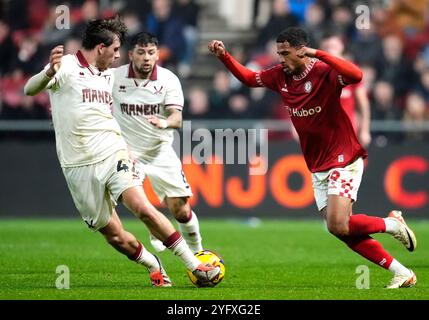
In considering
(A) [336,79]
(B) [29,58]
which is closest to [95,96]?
(A) [336,79]

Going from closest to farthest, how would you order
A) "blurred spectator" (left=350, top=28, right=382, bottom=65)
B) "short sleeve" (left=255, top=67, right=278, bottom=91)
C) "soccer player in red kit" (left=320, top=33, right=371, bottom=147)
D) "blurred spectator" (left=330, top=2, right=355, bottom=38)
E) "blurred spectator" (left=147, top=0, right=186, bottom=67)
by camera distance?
"short sleeve" (left=255, top=67, right=278, bottom=91), "soccer player in red kit" (left=320, top=33, right=371, bottom=147), "blurred spectator" (left=350, top=28, right=382, bottom=65), "blurred spectator" (left=330, top=2, right=355, bottom=38), "blurred spectator" (left=147, top=0, right=186, bottom=67)

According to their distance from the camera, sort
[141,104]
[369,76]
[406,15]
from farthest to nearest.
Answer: [406,15] → [369,76] → [141,104]

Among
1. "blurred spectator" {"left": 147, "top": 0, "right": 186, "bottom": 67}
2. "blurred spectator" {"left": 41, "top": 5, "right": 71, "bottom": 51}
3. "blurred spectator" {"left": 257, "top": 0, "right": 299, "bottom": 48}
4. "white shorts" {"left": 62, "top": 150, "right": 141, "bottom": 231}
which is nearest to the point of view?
"white shorts" {"left": 62, "top": 150, "right": 141, "bottom": 231}

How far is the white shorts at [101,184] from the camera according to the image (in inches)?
373

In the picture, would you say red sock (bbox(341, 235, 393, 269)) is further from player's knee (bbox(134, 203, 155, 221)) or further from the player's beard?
the player's beard

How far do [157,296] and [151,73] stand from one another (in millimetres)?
3425

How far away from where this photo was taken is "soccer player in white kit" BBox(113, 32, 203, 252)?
37.2ft

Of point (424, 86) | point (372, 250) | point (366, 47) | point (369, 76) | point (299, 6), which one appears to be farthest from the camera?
point (299, 6)

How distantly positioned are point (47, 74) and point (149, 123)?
7.65ft

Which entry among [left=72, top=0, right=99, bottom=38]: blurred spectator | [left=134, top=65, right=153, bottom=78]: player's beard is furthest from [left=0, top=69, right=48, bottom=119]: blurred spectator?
[left=134, top=65, right=153, bottom=78]: player's beard

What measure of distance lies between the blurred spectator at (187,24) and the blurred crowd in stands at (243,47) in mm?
20

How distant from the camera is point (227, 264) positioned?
476 inches

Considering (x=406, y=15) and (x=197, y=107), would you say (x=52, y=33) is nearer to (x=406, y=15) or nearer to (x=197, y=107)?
(x=197, y=107)

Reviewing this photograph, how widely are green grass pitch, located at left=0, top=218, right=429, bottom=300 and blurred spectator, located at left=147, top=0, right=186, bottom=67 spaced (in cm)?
391
